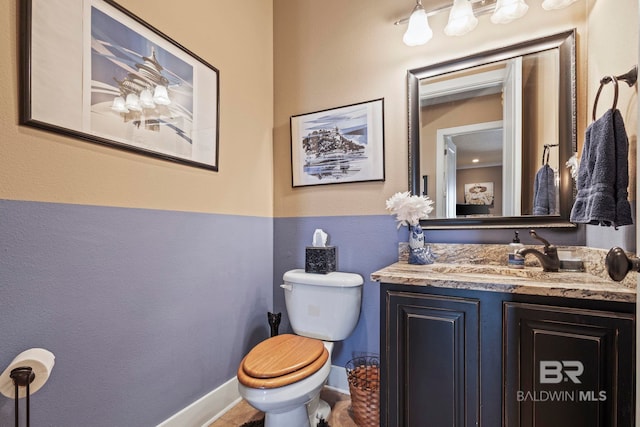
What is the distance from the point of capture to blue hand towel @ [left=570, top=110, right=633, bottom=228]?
0.86m

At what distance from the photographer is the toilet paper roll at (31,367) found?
0.78m

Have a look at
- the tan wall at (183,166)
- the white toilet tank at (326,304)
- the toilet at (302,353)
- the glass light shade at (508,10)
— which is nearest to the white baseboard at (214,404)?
the toilet at (302,353)

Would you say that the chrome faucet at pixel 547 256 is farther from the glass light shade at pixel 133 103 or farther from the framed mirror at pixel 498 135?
the glass light shade at pixel 133 103

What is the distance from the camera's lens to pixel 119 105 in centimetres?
108

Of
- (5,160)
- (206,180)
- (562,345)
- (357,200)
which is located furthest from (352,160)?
(5,160)

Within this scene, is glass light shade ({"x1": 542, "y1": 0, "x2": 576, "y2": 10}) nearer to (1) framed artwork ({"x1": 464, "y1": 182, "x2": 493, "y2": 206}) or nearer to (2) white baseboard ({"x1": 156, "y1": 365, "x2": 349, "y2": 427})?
(1) framed artwork ({"x1": 464, "y1": 182, "x2": 493, "y2": 206})

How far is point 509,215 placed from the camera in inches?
53.6

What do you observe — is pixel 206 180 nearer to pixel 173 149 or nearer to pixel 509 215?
pixel 173 149

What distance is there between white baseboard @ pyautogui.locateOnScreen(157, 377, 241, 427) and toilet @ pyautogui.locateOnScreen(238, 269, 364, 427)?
37 centimetres

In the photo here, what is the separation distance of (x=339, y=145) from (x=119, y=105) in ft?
3.64

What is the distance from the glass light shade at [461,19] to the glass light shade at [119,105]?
151 centimetres

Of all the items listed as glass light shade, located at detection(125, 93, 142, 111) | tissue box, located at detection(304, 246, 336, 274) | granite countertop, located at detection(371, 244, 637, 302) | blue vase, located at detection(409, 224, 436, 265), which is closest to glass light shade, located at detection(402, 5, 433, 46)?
blue vase, located at detection(409, 224, 436, 265)

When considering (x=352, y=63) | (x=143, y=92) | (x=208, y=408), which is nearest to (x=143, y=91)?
(x=143, y=92)

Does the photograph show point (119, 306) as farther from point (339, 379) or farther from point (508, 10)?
point (508, 10)
